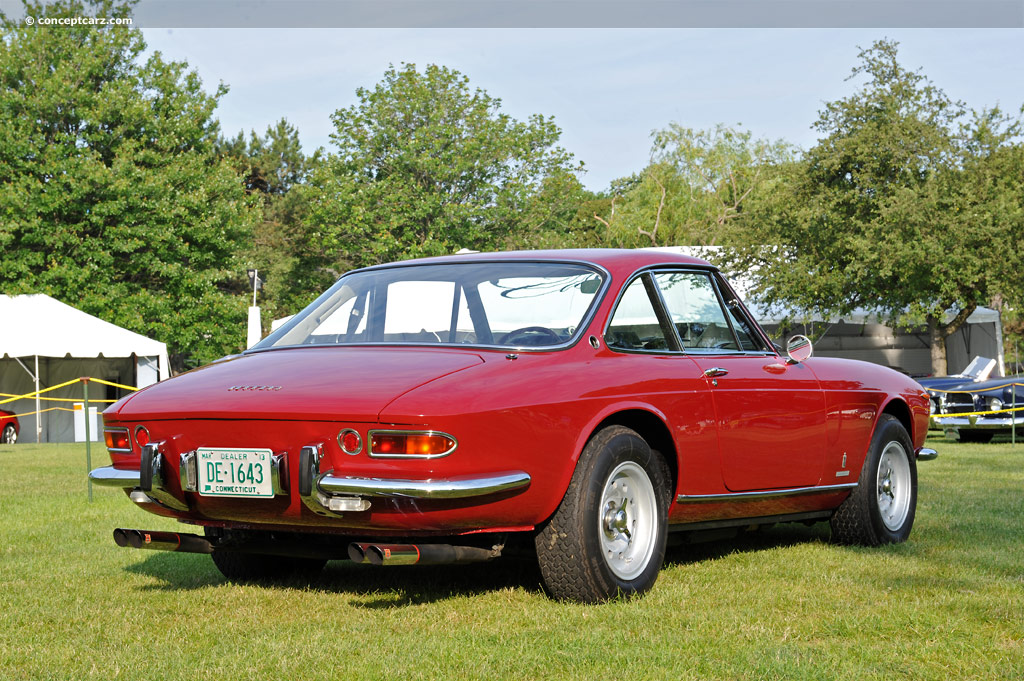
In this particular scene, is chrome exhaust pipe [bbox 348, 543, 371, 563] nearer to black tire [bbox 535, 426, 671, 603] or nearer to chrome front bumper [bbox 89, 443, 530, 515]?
chrome front bumper [bbox 89, 443, 530, 515]

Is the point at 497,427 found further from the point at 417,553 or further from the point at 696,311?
the point at 696,311

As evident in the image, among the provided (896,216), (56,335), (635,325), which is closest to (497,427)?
(635,325)

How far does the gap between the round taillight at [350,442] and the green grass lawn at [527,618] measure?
69 centimetres

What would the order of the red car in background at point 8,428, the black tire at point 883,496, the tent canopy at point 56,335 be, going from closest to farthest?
the black tire at point 883,496
the tent canopy at point 56,335
the red car in background at point 8,428

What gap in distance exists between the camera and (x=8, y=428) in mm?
25156

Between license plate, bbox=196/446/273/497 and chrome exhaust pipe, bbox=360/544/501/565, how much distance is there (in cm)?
46

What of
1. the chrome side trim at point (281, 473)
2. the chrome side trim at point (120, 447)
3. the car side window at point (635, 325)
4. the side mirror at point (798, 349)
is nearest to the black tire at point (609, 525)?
the car side window at point (635, 325)

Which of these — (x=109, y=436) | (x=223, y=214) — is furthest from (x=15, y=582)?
(x=223, y=214)

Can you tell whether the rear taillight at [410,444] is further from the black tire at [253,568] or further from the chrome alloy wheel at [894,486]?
the chrome alloy wheel at [894,486]

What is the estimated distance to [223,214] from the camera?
37.5 metres

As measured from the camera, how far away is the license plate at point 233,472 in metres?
4.51

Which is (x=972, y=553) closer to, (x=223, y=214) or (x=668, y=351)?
(x=668, y=351)

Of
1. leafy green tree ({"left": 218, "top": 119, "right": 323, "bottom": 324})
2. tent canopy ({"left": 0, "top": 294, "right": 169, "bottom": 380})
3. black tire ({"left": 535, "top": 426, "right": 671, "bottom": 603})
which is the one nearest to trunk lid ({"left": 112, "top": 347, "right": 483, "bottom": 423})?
black tire ({"left": 535, "top": 426, "right": 671, "bottom": 603})

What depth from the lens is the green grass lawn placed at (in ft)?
12.7
